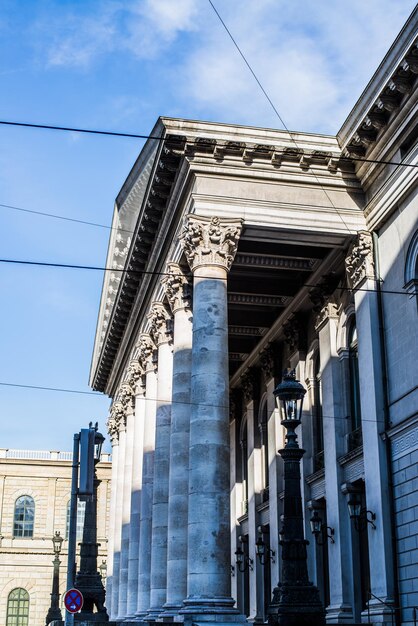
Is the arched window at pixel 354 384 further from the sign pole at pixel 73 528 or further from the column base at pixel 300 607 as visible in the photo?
the column base at pixel 300 607

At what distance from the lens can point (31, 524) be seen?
6900 cm

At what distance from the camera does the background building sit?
67438mm

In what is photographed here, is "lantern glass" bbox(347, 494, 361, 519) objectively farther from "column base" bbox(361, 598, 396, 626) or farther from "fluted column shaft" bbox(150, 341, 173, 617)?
"fluted column shaft" bbox(150, 341, 173, 617)

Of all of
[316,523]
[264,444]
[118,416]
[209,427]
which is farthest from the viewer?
[118,416]

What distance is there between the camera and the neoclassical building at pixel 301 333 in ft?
72.7

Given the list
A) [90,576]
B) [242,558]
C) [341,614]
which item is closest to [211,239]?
[341,614]

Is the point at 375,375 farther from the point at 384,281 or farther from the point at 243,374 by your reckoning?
the point at 243,374

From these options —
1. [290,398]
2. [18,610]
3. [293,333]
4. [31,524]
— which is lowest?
[18,610]

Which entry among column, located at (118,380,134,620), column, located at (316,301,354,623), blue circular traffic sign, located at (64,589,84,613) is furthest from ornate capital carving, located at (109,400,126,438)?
blue circular traffic sign, located at (64,589,84,613)

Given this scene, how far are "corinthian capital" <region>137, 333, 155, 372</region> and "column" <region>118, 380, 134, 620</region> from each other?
4006 mm

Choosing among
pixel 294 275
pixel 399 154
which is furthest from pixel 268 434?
pixel 399 154

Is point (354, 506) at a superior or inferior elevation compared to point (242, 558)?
superior

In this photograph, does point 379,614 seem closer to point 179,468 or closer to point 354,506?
point 354,506

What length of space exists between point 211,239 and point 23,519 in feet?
163
